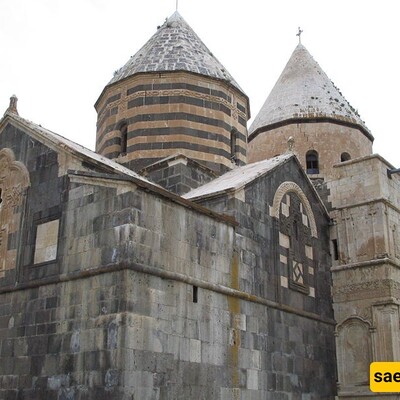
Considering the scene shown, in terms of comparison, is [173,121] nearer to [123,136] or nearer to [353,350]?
[123,136]

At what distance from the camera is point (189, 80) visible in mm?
16250

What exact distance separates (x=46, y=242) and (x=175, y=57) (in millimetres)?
7947

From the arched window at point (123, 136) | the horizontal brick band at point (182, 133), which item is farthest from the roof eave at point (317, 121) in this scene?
the arched window at point (123, 136)

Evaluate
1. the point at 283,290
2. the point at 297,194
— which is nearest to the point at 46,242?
the point at 283,290

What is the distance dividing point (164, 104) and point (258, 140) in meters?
4.72

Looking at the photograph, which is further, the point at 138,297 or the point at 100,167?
the point at 100,167

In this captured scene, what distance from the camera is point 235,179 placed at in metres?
13.4

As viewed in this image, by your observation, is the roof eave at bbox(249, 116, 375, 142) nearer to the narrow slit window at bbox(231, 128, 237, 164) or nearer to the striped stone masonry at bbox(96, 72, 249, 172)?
the striped stone masonry at bbox(96, 72, 249, 172)

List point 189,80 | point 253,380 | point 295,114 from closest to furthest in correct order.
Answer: point 253,380, point 189,80, point 295,114

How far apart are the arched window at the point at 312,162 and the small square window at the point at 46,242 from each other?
9.76 m

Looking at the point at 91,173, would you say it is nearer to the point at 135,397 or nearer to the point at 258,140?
the point at 135,397

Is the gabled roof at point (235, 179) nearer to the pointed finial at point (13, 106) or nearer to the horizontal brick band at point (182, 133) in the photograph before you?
the horizontal brick band at point (182, 133)

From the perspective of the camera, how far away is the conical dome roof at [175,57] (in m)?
16.5

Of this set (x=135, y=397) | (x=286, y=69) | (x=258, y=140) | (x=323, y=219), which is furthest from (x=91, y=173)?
(x=286, y=69)
